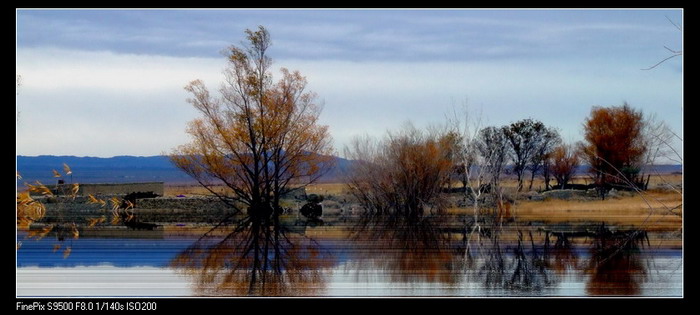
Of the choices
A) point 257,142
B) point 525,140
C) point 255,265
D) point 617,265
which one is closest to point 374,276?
point 255,265

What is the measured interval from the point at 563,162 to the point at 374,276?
124ft

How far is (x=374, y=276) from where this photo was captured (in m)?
11.7

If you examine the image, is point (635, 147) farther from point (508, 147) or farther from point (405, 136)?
point (405, 136)

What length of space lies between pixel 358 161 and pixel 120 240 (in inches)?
651

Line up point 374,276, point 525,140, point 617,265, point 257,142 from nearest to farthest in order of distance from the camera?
point 374,276
point 617,265
point 257,142
point 525,140

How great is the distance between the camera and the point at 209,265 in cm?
1307

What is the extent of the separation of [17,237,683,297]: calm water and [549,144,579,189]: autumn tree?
32.3 meters

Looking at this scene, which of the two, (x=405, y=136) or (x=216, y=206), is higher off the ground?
(x=405, y=136)

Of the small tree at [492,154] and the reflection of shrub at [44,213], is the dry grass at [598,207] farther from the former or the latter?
the reflection of shrub at [44,213]

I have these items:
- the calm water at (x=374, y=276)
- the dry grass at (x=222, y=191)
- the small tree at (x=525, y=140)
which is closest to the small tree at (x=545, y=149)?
the small tree at (x=525, y=140)

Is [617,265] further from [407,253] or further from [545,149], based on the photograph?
[545,149]

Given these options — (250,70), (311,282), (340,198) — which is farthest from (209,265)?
(340,198)

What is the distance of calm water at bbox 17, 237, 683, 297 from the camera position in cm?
1037

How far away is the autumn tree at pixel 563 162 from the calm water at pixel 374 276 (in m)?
32.3
